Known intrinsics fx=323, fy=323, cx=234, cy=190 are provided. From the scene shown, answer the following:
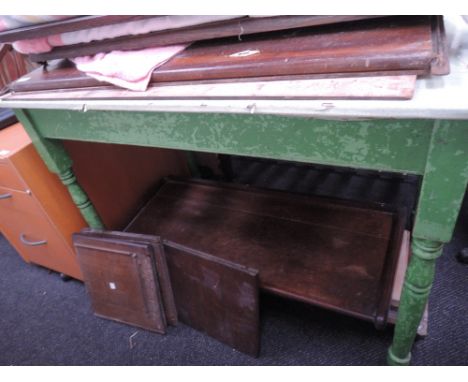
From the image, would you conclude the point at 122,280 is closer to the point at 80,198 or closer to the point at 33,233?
the point at 80,198

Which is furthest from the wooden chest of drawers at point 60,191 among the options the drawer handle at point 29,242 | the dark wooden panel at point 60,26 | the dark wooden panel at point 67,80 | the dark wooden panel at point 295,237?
the dark wooden panel at point 60,26

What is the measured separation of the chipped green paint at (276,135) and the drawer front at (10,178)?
0.31m

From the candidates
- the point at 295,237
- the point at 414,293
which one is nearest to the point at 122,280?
the point at 295,237

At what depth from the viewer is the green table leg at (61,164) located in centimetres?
84

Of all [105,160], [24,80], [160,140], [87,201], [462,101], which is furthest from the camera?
[105,160]

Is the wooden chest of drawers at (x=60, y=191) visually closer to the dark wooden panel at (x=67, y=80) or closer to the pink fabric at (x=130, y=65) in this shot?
the dark wooden panel at (x=67, y=80)

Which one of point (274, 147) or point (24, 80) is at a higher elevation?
point (24, 80)

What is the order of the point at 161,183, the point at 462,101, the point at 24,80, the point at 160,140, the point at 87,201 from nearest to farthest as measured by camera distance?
1. the point at 462,101
2. the point at 160,140
3. the point at 24,80
4. the point at 87,201
5. the point at 161,183

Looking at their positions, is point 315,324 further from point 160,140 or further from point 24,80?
point 24,80

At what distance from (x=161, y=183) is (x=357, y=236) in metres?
0.84

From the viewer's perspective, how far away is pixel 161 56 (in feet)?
2.15

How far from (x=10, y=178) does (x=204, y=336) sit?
0.78 meters

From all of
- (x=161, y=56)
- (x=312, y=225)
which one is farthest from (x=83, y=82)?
(x=312, y=225)

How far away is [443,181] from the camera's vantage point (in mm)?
480
